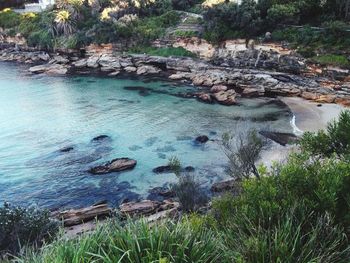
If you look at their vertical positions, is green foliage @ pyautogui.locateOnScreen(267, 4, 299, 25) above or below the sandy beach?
above

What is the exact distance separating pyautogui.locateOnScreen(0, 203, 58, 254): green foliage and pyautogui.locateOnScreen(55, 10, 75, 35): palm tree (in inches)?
2357

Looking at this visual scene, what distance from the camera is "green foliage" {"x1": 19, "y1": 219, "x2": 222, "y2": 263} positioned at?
21.8ft

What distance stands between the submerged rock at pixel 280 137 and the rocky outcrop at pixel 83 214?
15473 millimetres

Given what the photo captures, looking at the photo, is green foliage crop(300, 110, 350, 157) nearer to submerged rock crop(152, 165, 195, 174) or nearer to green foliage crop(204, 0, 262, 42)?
submerged rock crop(152, 165, 195, 174)

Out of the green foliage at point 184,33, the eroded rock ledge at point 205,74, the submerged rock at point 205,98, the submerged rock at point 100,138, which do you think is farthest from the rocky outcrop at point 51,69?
the submerged rock at point 100,138

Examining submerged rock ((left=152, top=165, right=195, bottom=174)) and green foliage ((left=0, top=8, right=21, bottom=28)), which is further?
green foliage ((left=0, top=8, right=21, bottom=28))

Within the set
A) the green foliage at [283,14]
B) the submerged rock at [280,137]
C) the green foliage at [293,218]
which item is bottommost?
the submerged rock at [280,137]

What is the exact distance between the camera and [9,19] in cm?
8131

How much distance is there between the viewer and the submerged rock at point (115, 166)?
26.8 m

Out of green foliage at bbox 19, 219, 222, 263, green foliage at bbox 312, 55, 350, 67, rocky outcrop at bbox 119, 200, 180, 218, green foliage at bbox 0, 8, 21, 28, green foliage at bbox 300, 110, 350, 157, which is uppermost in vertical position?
green foliage at bbox 0, 8, 21, 28

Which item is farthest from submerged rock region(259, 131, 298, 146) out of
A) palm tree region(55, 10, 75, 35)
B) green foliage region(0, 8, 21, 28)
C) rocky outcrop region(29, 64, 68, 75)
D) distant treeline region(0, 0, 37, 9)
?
distant treeline region(0, 0, 37, 9)

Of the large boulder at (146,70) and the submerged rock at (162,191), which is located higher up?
the large boulder at (146,70)

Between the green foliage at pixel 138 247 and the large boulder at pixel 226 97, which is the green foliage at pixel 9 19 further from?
the green foliage at pixel 138 247

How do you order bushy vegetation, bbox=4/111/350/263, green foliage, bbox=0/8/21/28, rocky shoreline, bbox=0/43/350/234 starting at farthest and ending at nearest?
green foliage, bbox=0/8/21/28, rocky shoreline, bbox=0/43/350/234, bushy vegetation, bbox=4/111/350/263
